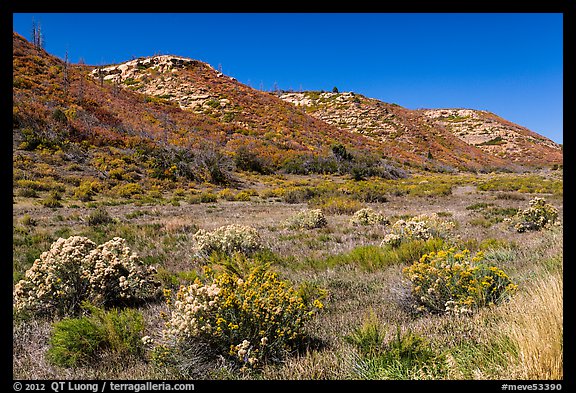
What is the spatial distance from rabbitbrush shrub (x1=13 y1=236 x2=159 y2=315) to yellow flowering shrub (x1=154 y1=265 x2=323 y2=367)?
177 centimetres

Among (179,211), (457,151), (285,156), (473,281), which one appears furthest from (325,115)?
(473,281)

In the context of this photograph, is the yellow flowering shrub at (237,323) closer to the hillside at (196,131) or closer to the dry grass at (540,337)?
the dry grass at (540,337)

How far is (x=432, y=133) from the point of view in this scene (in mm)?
71062

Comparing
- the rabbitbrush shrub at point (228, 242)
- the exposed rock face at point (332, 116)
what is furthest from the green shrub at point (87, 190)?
the exposed rock face at point (332, 116)

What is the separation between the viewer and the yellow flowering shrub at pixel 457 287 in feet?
11.8

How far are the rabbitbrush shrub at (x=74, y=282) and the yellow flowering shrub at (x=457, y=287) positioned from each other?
3.81 m

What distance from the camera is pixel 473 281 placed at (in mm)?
3748

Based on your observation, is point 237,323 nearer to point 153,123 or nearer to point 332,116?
point 153,123

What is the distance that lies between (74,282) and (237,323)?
2.71 m

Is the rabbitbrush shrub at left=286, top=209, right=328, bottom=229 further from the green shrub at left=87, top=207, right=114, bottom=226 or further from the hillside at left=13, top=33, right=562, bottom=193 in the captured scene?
the hillside at left=13, top=33, right=562, bottom=193

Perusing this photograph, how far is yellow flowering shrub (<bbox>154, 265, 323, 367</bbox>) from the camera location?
2.75m

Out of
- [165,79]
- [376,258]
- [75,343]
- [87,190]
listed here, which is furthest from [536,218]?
[165,79]
